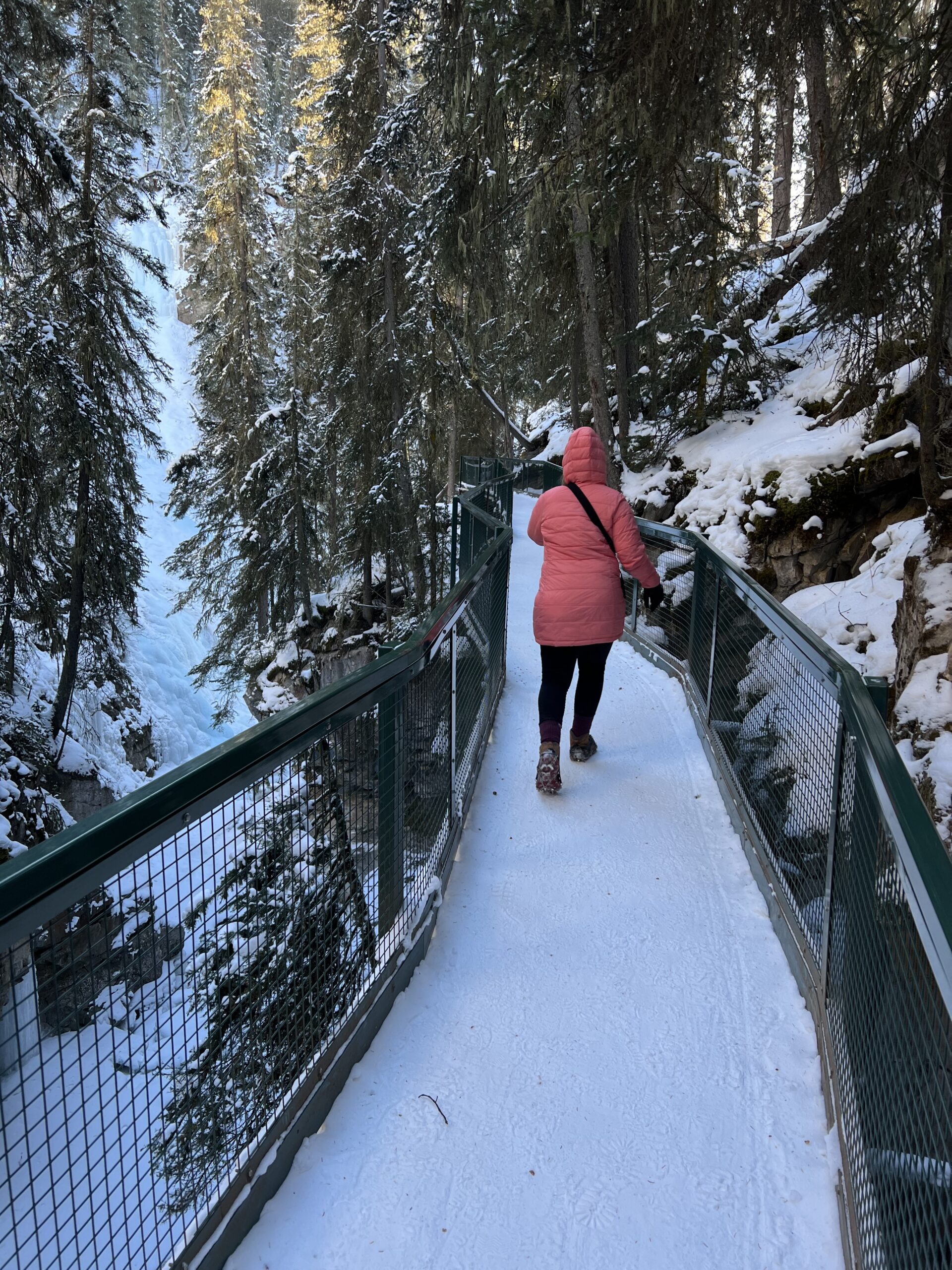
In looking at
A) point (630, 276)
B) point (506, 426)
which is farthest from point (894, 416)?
point (506, 426)

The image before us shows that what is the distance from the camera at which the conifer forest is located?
584 centimetres

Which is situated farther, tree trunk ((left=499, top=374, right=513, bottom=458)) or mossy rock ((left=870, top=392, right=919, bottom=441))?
tree trunk ((left=499, top=374, right=513, bottom=458))

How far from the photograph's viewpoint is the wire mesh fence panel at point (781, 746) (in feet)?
10.3

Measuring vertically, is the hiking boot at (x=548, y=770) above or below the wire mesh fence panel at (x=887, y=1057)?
below

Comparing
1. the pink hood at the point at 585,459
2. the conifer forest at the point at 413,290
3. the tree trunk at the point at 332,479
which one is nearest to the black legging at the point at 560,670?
the pink hood at the point at 585,459

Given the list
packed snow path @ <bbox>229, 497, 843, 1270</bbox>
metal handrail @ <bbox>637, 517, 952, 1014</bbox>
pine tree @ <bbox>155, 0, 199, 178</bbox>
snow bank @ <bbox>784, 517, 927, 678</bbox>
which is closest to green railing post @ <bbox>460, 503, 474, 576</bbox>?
snow bank @ <bbox>784, 517, 927, 678</bbox>

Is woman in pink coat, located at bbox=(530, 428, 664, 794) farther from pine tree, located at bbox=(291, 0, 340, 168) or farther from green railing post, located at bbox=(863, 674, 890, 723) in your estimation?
pine tree, located at bbox=(291, 0, 340, 168)

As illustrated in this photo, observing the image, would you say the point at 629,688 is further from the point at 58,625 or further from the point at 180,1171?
the point at 58,625

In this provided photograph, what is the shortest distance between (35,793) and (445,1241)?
27.0 feet

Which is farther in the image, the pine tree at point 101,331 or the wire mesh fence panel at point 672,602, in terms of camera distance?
the pine tree at point 101,331

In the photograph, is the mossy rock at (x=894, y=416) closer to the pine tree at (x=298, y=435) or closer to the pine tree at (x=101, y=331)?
the pine tree at (x=101, y=331)

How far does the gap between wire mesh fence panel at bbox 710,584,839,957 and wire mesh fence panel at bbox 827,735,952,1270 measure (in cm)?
38

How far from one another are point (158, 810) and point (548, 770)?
340 centimetres

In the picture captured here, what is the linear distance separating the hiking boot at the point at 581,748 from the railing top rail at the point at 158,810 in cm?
264
